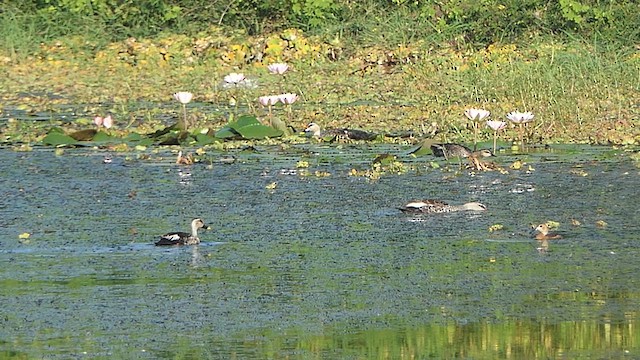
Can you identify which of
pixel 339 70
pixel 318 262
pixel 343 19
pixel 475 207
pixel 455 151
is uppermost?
pixel 343 19

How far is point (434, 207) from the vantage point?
6453 mm

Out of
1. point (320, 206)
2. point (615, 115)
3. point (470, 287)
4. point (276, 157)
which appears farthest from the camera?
point (615, 115)

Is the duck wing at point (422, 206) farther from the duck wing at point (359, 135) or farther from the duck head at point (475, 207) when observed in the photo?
the duck wing at point (359, 135)

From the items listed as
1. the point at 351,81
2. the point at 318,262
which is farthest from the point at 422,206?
the point at 351,81

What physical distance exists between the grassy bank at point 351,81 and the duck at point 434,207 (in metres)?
2.01

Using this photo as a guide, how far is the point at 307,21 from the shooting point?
13.0 m

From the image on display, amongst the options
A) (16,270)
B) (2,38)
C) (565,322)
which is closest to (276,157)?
(16,270)

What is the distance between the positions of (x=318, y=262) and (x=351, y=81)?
Answer: 592 cm

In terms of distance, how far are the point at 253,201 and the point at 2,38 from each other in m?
6.97

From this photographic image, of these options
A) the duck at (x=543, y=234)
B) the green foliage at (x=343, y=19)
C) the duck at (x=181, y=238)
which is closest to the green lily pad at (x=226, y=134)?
the duck at (x=181, y=238)

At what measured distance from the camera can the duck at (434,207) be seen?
641 cm

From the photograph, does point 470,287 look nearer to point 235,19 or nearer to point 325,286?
point 325,286

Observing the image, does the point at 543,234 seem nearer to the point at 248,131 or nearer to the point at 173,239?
the point at 173,239

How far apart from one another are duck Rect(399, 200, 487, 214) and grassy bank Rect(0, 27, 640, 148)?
6.58 feet
